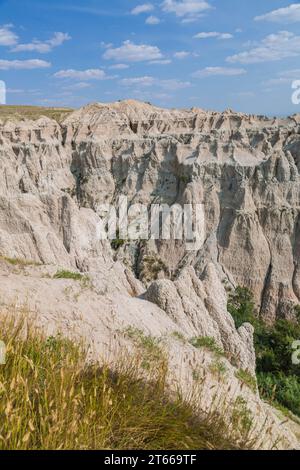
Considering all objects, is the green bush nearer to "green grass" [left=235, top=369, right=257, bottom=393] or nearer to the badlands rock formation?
the badlands rock formation

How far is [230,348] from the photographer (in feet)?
32.7

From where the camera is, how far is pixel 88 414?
2564 mm

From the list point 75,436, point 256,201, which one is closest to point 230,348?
point 75,436

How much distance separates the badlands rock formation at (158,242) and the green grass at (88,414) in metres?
0.35

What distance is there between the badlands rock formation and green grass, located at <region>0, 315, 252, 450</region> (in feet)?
1.13

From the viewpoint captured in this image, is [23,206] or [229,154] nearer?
[23,206]

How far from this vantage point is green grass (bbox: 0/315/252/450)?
2305 millimetres

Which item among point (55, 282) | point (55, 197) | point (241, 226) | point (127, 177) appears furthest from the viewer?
point (127, 177)

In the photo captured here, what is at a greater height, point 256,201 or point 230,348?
point 256,201

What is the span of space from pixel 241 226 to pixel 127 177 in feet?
49.2

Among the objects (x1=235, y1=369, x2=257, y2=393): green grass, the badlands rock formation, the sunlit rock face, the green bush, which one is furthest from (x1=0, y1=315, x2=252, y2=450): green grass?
the sunlit rock face

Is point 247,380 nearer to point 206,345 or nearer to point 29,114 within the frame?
point 206,345

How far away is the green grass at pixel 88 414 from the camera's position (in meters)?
2.30
